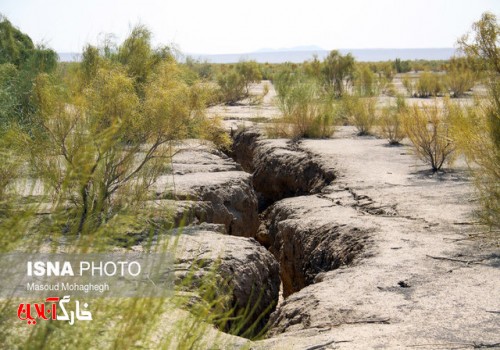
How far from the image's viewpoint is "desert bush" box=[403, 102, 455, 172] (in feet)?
46.4

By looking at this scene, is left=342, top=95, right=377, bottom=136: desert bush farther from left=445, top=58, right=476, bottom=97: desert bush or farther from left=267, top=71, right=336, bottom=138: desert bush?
left=445, top=58, right=476, bottom=97: desert bush

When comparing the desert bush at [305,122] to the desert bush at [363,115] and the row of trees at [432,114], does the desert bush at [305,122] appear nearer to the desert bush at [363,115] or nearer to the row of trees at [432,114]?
the row of trees at [432,114]

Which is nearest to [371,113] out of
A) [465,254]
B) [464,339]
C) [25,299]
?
[465,254]

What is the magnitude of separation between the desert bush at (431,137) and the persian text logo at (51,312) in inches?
460

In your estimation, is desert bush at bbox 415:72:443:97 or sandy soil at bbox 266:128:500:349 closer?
sandy soil at bbox 266:128:500:349

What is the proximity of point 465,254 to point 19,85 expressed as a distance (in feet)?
31.7

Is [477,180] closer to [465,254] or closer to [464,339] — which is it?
[465,254]

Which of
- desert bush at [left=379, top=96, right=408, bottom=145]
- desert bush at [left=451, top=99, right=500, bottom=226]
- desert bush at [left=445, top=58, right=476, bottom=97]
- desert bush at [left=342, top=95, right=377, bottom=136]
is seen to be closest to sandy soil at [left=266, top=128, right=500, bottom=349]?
desert bush at [left=451, top=99, right=500, bottom=226]

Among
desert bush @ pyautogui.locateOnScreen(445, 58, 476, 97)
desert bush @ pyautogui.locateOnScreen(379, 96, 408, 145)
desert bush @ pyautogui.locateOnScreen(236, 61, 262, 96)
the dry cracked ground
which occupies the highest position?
desert bush @ pyautogui.locateOnScreen(236, 61, 262, 96)

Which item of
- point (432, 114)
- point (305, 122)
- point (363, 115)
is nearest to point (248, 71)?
point (363, 115)

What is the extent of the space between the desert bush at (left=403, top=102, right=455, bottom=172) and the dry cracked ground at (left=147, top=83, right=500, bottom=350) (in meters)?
0.30

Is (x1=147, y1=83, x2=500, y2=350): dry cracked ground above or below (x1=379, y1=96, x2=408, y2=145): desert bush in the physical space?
below

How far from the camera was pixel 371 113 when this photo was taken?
2039cm

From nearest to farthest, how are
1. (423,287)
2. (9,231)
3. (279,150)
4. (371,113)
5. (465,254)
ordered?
1. (9,231)
2. (423,287)
3. (465,254)
4. (279,150)
5. (371,113)
